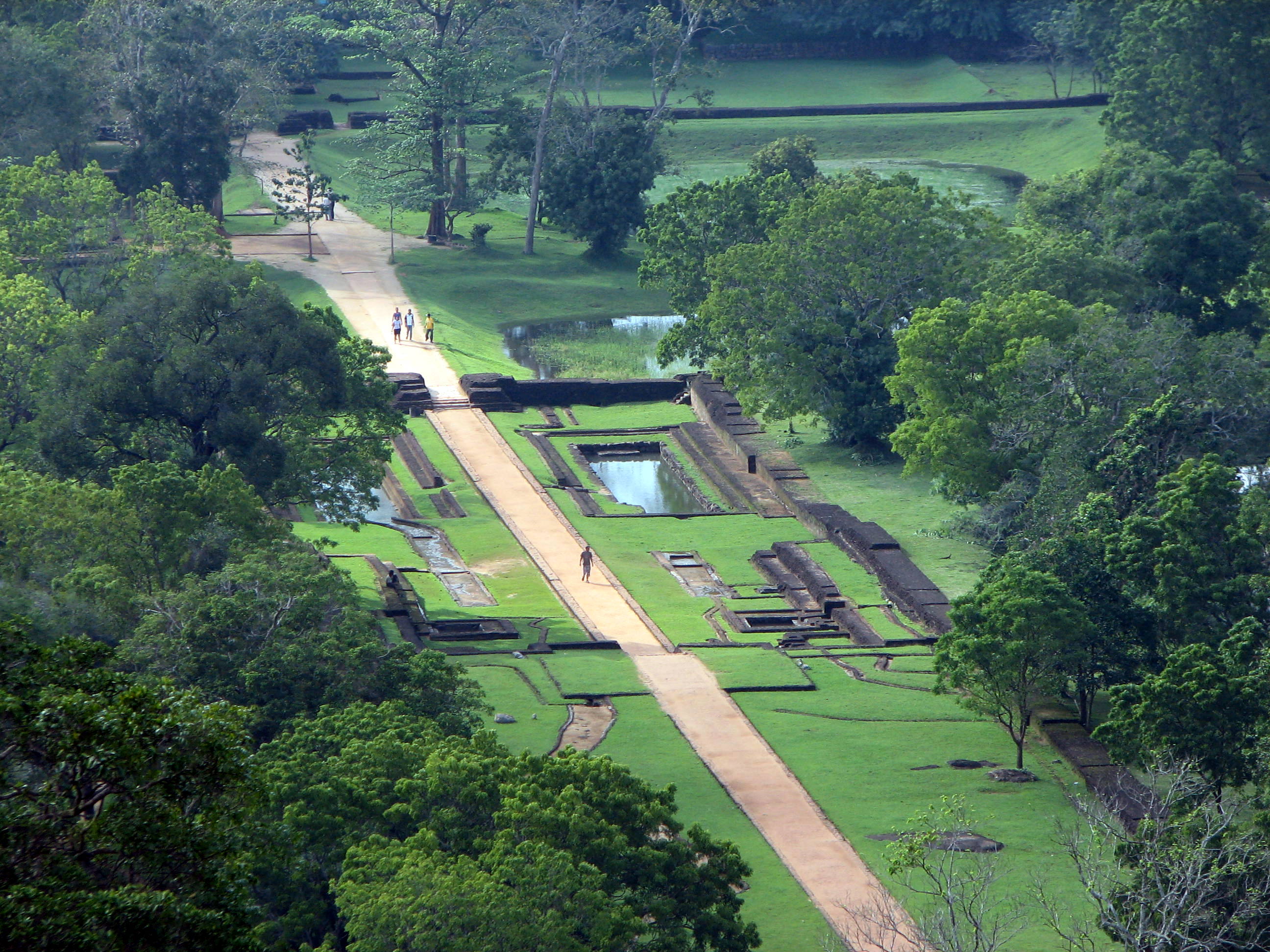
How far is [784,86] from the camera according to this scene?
83.2m

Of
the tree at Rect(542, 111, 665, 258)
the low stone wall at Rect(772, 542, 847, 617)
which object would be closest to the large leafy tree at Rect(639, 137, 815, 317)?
the tree at Rect(542, 111, 665, 258)

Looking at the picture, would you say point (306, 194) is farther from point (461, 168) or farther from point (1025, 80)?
point (1025, 80)

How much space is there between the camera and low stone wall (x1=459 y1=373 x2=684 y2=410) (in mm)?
47344

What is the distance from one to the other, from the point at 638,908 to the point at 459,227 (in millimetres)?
52867

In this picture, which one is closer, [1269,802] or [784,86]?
[1269,802]

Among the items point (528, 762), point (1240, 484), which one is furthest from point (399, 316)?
point (528, 762)

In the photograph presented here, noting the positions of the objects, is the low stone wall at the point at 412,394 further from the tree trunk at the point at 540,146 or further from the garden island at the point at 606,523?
the tree trunk at the point at 540,146

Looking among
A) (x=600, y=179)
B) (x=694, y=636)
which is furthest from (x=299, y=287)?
(x=694, y=636)

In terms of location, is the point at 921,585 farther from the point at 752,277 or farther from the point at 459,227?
the point at 459,227

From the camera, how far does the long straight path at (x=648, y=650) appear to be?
21469mm

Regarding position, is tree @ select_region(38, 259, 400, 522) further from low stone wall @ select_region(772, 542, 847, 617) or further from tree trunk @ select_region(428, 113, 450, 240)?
tree trunk @ select_region(428, 113, 450, 240)

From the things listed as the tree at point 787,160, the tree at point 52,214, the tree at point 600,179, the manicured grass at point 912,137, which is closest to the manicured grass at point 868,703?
the tree at point 52,214

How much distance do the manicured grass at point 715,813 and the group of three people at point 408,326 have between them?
26.7 m

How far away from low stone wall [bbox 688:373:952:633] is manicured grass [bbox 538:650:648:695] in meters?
6.01
